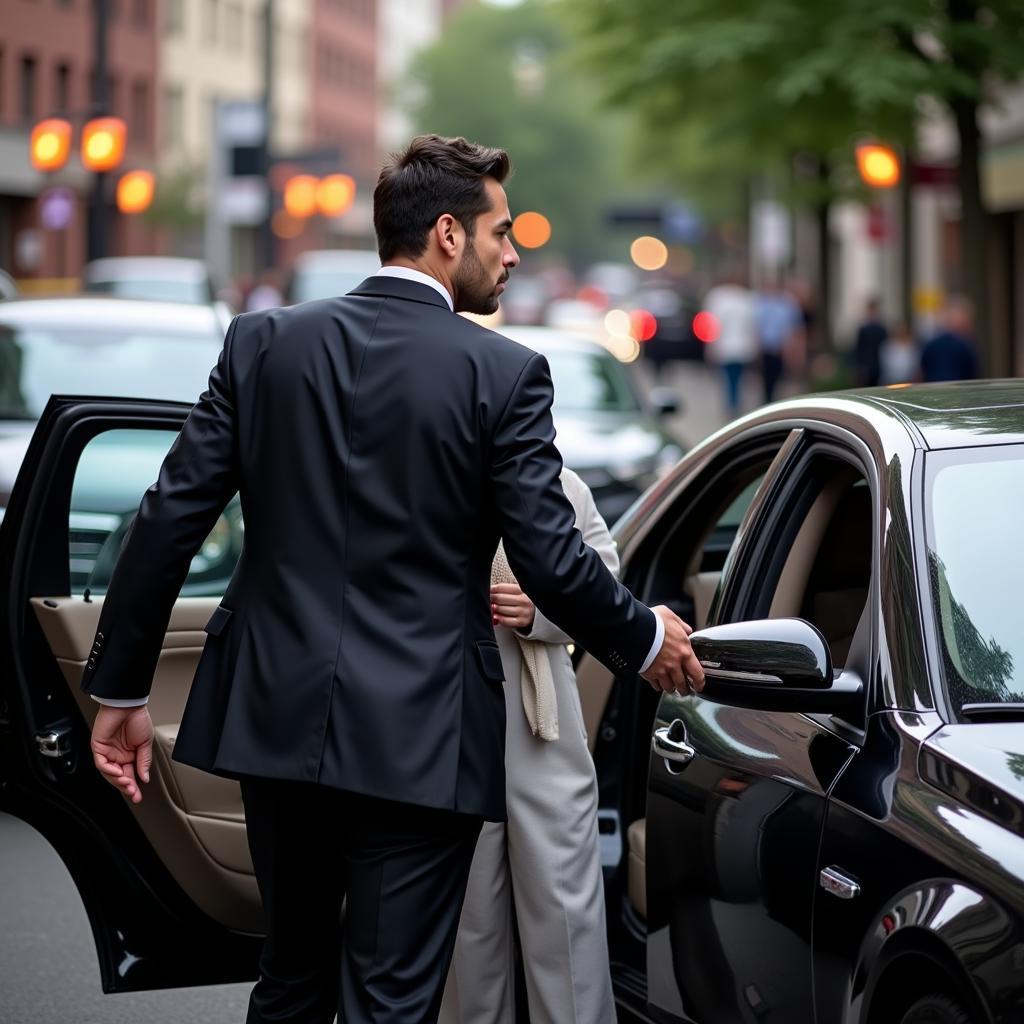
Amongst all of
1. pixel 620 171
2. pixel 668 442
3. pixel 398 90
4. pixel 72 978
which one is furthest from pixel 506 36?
pixel 72 978

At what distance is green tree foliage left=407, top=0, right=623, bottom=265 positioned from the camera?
105m

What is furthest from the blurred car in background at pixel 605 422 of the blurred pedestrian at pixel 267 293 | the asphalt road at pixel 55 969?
the blurred pedestrian at pixel 267 293

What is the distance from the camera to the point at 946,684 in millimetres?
3340

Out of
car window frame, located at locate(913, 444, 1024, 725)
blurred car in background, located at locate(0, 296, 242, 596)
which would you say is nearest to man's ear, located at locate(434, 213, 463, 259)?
car window frame, located at locate(913, 444, 1024, 725)

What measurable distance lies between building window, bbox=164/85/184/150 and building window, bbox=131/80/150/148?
88.4 inches

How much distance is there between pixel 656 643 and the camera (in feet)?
11.8

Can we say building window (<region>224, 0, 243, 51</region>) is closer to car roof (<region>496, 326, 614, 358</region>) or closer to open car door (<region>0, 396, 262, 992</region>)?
car roof (<region>496, 326, 614, 358</region>)

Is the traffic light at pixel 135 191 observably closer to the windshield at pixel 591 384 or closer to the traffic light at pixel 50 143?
the traffic light at pixel 50 143

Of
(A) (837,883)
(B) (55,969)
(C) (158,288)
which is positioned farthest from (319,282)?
(A) (837,883)

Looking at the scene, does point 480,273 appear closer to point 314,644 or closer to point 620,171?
point 314,644

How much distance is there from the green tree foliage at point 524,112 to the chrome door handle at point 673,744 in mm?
95388

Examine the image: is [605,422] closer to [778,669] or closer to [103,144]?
[778,669]

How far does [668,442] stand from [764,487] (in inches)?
391

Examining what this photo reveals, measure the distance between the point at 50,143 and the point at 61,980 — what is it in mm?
19873
